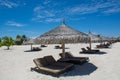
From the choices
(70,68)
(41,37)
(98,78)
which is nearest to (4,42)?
(41,37)

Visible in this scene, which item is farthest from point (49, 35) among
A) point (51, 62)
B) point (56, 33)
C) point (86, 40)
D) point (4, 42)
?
point (4, 42)

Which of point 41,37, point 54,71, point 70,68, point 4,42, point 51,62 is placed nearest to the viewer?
point 54,71

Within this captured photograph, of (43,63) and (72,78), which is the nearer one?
(72,78)

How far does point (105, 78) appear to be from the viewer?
7.14m

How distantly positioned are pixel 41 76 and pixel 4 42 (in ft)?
77.5

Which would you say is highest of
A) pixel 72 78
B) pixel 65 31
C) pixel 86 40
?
pixel 65 31

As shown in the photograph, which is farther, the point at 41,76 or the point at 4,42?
the point at 4,42

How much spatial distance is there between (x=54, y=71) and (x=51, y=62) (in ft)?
6.49

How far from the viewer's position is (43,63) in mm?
9031

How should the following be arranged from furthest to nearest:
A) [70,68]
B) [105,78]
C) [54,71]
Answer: [70,68], [54,71], [105,78]

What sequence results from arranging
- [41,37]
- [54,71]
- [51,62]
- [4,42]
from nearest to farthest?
[54,71] → [51,62] → [41,37] → [4,42]

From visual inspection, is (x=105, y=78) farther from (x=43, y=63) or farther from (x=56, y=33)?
(x=56, y=33)

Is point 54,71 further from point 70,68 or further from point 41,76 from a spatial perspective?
point 70,68

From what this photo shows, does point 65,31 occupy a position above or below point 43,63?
above
